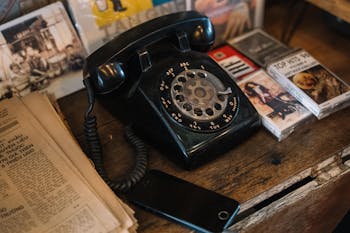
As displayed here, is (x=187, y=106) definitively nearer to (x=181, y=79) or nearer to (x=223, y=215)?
(x=181, y=79)

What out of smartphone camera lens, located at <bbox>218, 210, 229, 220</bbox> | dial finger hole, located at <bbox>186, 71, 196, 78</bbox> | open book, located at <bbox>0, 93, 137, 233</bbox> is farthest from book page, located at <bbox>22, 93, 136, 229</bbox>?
dial finger hole, located at <bbox>186, 71, 196, 78</bbox>

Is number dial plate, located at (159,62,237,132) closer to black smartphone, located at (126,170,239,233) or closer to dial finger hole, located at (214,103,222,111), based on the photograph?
dial finger hole, located at (214,103,222,111)

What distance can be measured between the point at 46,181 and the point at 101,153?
0.13 metres

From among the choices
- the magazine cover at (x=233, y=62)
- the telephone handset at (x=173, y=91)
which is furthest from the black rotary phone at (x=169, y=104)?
the magazine cover at (x=233, y=62)

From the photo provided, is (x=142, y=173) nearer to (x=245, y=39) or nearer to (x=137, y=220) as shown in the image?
(x=137, y=220)

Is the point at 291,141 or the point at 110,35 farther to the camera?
the point at 110,35

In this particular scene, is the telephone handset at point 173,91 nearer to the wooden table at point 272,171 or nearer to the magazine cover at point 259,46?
the wooden table at point 272,171

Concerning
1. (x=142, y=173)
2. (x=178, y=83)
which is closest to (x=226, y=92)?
(x=178, y=83)

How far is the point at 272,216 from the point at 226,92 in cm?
23

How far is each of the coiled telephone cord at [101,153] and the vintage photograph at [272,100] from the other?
24 centimetres

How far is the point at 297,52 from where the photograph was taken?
0.90 m

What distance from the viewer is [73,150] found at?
2.39 feet

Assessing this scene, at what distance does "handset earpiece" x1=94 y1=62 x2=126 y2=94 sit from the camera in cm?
74

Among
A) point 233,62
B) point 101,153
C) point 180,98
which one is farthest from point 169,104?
point 233,62
